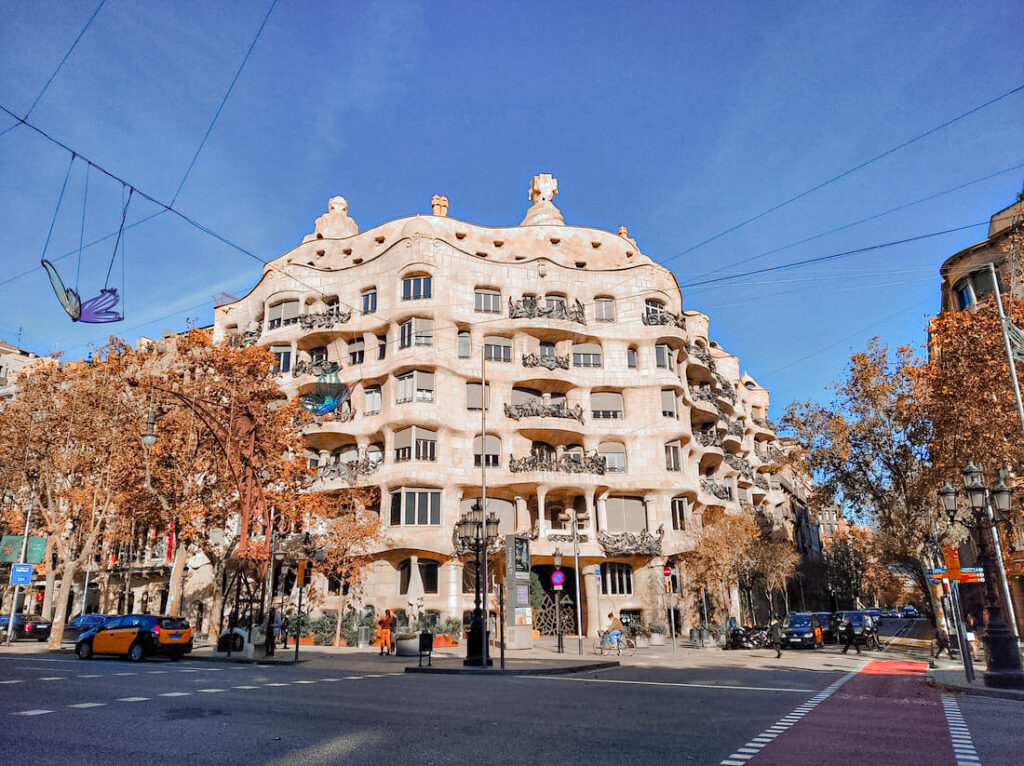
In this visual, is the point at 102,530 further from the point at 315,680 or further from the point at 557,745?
the point at 557,745

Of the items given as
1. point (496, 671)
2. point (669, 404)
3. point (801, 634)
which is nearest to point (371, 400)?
point (669, 404)

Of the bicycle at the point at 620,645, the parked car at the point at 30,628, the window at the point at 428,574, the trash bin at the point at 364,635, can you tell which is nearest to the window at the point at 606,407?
the window at the point at 428,574

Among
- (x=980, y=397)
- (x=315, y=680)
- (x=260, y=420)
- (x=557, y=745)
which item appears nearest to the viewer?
(x=557, y=745)

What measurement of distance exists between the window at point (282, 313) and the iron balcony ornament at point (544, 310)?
13.4m

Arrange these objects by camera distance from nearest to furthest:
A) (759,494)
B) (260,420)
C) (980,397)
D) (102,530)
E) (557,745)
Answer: (557,745)
(980,397)
(260,420)
(102,530)
(759,494)

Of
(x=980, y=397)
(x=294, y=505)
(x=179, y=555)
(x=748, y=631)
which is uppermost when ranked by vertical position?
(x=980, y=397)

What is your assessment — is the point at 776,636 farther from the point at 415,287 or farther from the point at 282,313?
the point at 282,313

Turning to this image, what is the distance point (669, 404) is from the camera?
1622 inches

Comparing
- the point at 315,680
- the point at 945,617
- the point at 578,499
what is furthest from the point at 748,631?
the point at 315,680

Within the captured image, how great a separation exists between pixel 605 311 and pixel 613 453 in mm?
8834

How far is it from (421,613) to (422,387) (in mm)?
11476

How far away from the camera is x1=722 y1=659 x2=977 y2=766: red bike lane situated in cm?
748

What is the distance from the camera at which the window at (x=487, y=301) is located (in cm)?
4084

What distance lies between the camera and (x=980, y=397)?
946 inches
